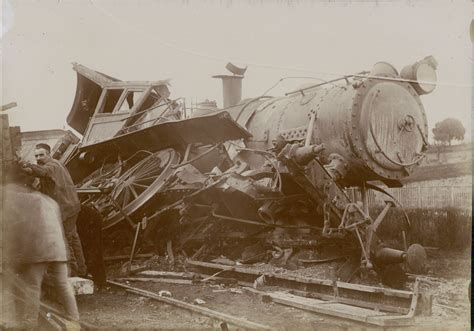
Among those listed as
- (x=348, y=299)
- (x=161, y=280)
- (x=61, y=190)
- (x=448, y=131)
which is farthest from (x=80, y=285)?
(x=448, y=131)

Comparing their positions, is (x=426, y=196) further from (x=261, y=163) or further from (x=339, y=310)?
(x=339, y=310)

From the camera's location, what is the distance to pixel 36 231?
12.4ft

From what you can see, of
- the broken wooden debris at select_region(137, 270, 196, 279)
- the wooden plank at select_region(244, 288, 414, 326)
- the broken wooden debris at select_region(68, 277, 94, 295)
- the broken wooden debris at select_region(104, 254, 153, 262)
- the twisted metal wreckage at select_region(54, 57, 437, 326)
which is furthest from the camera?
the broken wooden debris at select_region(104, 254, 153, 262)

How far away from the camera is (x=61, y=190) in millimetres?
4348

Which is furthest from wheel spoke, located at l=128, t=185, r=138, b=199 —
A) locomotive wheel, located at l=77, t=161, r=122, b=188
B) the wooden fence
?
the wooden fence

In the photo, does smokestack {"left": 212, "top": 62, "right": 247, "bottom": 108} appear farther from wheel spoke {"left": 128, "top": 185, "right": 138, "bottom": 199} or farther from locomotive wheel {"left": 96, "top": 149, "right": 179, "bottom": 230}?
wheel spoke {"left": 128, "top": 185, "right": 138, "bottom": 199}

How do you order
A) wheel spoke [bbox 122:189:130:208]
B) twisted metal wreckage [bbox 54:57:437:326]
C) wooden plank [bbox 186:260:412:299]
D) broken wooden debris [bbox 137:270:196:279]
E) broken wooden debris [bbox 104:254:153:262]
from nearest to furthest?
1. wooden plank [bbox 186:260:412:299]
2. twisted metal wreckage [bbox 54:57:437:326]
3. broken wooden debris [bbox 137:270:196:279]
4. broken wooden debris [bbox 104:254:153:262]
5. wheel spoke [bbox 122:189:130:208]

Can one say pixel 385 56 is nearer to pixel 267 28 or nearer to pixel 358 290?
pixel 267 28

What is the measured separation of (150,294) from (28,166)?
1.30 metres

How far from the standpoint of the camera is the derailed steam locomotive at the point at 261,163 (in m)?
4.86

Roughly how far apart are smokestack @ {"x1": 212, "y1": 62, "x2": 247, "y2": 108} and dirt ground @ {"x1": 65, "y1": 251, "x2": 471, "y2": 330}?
6.11ft

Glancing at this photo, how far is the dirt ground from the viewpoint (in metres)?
3.89

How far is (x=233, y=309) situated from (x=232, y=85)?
8.24ft

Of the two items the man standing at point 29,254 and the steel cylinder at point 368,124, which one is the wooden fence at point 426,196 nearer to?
the steel cylinder at point 368,124
